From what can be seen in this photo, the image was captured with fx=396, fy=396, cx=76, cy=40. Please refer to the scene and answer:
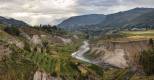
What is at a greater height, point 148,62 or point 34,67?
point 34,67

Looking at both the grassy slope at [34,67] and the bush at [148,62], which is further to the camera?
the bush at [148,62]

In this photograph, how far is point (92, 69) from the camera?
176m

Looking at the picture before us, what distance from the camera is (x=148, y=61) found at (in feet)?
547

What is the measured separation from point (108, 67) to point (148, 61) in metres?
36.4

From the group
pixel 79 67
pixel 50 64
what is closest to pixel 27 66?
pixel 50 64

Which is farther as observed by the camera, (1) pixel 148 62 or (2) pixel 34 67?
(1) pixel 148 62

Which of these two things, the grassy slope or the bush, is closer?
the grassy slope

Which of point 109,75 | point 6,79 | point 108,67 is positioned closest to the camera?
point 6,79

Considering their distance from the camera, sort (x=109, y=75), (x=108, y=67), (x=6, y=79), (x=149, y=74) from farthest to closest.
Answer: (x=108, y=67) < (x=109, y=75) < (x=149, y=74) < (x=6, y=79)

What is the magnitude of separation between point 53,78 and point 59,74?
365 centimetres

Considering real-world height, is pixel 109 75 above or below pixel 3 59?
below

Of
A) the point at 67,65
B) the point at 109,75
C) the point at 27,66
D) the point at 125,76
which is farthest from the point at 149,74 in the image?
the point at 27,66

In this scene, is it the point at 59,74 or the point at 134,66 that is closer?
the point at 59,74

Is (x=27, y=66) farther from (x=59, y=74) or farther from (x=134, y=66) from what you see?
(x=134, y=66)
